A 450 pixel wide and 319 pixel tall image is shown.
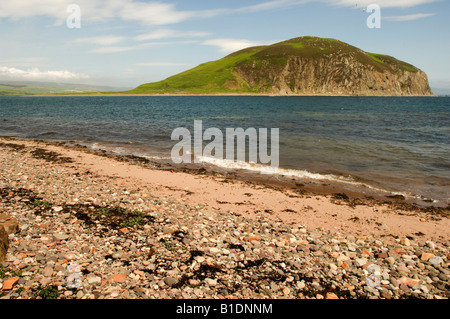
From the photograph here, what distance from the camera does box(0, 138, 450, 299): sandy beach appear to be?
757 centimetres

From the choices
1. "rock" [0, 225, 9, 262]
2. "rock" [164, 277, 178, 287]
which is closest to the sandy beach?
"rock" [164, 277, 178, 287]

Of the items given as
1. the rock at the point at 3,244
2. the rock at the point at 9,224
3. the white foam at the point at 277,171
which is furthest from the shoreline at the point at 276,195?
the rock at the point at 3,244

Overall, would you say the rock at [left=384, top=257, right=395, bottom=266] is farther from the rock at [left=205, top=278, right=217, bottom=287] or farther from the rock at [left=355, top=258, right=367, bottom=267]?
the rock at [left=205, top=278, right=217, bottom=287]

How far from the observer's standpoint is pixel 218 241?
989cm

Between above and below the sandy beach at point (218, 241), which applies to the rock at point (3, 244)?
above

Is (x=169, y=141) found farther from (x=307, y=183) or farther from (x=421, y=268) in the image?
(x=421, y=268)

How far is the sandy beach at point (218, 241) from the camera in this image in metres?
7.57

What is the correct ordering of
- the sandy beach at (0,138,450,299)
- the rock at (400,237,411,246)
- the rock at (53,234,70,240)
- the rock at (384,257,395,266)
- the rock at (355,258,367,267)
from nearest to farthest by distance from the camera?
the sandy beach at (0,138,450,299) → the rock at (355,258,367,267) → the rock at (384,257,395,266) → the rock at (53,234,70,240) → the rock at (400,237,411,246)

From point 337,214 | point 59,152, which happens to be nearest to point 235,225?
point 337,214

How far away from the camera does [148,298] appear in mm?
6941

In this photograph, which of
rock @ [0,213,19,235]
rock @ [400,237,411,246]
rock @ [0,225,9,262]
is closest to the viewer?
rock @ [0,225,9,262]

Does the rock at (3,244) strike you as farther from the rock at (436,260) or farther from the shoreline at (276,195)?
the rock at (436,260)

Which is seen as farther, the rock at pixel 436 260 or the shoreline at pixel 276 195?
the shoreline at pixel 276 195

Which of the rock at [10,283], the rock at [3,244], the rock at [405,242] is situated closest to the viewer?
the rock at [10,283]
